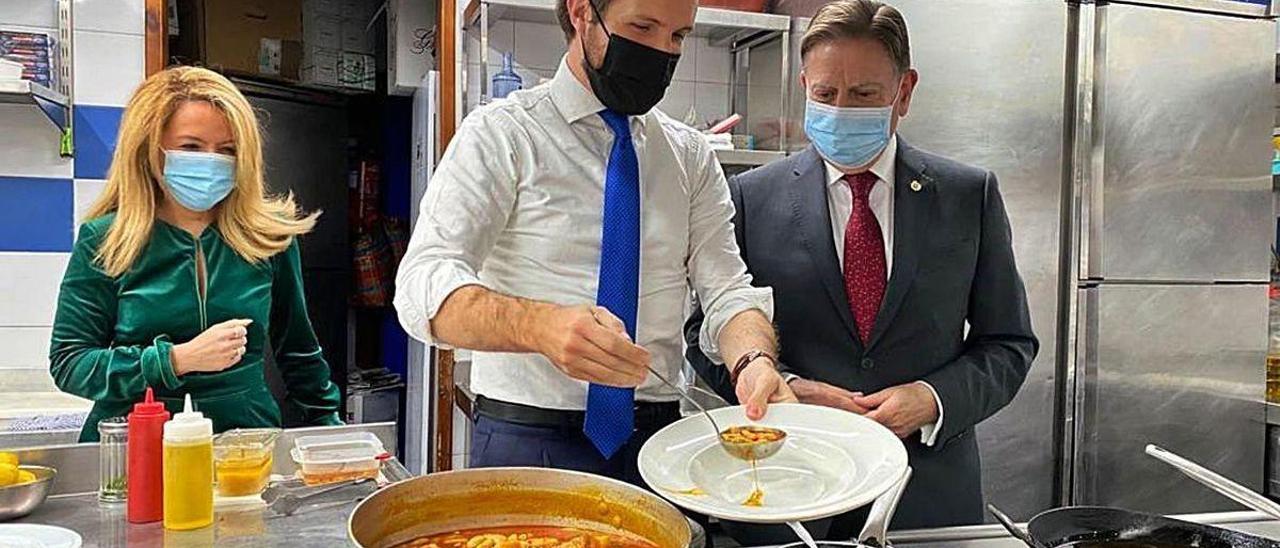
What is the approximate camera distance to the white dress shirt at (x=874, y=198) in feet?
6.74

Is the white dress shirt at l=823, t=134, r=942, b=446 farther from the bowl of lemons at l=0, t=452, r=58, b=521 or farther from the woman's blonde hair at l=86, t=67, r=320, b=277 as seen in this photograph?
the bowl of lemons at l=0, t=452, r=58, b=521

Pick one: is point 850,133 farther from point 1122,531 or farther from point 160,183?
point 160,183

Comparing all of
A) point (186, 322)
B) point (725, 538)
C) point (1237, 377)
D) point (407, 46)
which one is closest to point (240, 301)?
point (186, 322)

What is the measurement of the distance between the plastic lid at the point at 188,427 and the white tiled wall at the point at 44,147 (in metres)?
1.54

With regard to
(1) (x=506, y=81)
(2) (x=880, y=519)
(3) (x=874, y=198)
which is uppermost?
(1) (x=506, y=81)

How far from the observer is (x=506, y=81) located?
9.61ft

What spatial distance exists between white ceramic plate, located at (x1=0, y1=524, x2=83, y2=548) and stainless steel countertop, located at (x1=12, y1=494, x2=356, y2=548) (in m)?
0.05

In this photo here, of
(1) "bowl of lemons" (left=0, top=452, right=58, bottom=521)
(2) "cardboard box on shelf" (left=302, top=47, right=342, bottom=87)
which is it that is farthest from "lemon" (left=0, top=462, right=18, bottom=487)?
(2) "cardboard box on shelf" (left=302, top=47, right=342, bottom=87)

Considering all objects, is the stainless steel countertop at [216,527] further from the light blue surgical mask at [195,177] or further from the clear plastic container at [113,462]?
the light blue surgical mask at [195,177]

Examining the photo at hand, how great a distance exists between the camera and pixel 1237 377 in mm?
3123

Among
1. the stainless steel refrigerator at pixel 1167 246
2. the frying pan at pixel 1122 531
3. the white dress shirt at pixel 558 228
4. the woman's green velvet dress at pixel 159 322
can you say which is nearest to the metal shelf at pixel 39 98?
the woman's green velvet dress at pixel 159 322

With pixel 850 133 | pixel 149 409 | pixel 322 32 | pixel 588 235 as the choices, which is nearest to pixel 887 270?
pixel 850 133

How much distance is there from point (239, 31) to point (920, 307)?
306 cm

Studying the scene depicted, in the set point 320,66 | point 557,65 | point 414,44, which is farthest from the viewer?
point 320,66
